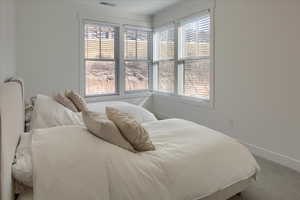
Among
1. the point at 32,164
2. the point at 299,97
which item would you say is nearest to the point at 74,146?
the point at 32,164

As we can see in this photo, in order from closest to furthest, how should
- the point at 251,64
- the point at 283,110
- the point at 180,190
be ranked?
the point at 180,190
the point at 283,110
the point at 251,64

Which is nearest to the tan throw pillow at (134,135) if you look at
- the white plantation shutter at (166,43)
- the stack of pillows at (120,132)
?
the stack of pillows at (120,132)

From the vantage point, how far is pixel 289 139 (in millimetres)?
2715

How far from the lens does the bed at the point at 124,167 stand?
1.25 m

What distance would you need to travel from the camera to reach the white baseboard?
104 inches

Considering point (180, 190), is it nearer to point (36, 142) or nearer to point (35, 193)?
point (35, 193)

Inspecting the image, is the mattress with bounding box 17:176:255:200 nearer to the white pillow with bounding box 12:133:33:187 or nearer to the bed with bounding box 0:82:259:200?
the bed with bounding box 0:82:259:200

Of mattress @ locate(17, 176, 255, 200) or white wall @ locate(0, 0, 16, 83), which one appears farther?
white wall @ locate(0, 0, 16, 83)

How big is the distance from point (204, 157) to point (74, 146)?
0.97 m

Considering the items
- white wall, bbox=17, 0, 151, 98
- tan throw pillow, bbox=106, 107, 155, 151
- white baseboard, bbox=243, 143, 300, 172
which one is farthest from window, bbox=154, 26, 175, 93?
tan throw pillow, bbox=106, 107, 155, 151

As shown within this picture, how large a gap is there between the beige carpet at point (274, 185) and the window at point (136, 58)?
3.52m

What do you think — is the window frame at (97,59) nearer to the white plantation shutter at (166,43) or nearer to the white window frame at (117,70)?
the white window frame at (117,70)

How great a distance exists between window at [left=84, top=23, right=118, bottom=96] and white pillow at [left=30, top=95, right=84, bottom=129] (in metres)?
2.08

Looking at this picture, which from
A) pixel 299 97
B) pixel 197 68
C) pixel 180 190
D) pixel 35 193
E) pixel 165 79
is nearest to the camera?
pixel 35 193
